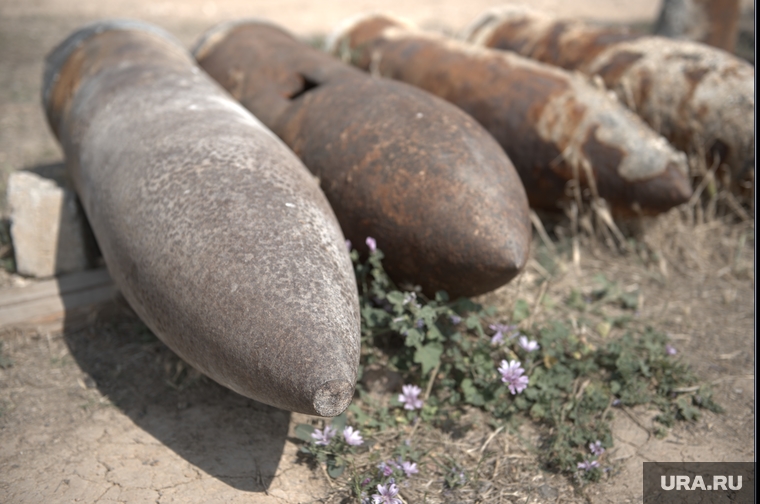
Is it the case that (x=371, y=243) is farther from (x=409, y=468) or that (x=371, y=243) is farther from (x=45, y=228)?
(x=45, y=228)

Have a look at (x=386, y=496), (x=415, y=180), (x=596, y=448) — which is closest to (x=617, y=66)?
(x=415, y=180)

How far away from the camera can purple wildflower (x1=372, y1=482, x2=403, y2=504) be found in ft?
5.90

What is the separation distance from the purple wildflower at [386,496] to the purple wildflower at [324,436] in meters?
0.26

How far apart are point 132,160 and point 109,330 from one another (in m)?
1.03

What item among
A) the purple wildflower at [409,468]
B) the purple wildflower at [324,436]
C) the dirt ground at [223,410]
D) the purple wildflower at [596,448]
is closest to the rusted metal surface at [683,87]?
the dirt ground at [223,410]

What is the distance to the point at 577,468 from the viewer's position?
2.02 meters

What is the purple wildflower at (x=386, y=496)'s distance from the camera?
180cm

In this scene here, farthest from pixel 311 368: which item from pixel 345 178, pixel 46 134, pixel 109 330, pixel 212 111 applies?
pixel 46 134

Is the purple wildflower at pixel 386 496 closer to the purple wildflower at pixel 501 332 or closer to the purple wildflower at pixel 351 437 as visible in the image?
the purple wildflower at pixel 351 437

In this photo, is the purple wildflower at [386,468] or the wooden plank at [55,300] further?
the wooden plank at [55,300]

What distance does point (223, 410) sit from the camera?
7.45ft

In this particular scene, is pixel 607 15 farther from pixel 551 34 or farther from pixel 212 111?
pixel 212 111

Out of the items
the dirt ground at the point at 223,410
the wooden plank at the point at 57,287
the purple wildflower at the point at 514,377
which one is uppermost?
the purple wildflower at the point at 514,377

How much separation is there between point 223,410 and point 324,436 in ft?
1.63
